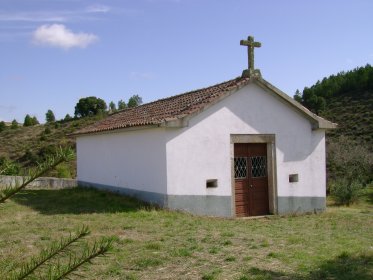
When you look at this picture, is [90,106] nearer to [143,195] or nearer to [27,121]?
[27,121]

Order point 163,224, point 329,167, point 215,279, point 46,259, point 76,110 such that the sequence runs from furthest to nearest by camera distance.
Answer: point 76,110 < point 329,167 < point 163,224 < point 215,279 < point 46,259

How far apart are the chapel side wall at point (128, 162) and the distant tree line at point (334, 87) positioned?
84.7 ft

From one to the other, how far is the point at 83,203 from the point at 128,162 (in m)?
1.91

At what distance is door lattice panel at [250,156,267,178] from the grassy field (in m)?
1.48

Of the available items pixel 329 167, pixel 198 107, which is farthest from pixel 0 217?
pixel 329 167

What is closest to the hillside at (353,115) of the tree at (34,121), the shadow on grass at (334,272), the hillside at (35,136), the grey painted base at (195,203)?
the grey painted base at (195,203)

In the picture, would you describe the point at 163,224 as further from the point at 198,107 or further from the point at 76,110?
the point at 76,110

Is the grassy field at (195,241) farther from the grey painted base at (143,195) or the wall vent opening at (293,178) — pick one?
the wall vent opening at (293,178)

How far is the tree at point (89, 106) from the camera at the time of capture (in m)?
47.3

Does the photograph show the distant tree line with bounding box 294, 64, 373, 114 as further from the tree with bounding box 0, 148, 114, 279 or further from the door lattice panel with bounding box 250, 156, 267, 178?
the tree with bounding box 0, 148, 114, 279

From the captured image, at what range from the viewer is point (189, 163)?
12.1 meters

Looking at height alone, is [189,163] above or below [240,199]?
above

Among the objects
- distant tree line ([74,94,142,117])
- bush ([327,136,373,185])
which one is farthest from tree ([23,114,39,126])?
bush ([327,136,373,185])

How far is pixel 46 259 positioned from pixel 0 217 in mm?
10576
